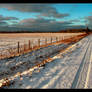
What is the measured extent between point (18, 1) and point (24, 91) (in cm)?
201

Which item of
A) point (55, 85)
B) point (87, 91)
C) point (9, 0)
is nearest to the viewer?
point (9, 0)

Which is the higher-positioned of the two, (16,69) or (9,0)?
(9,0)

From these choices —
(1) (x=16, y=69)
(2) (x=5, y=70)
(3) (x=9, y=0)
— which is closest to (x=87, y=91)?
(3) (x=9, y=0)

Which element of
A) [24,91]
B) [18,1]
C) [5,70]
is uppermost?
[18,1]

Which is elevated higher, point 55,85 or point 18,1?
point 18,1

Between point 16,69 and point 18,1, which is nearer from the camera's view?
point 18,1

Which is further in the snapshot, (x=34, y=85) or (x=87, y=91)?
(x=34, y=85)

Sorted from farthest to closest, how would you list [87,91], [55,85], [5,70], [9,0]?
[5,70], [55,85], [87,91], [9,0]

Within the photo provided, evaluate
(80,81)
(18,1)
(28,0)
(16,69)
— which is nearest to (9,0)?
(18,1)

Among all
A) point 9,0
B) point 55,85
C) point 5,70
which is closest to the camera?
point 9,0

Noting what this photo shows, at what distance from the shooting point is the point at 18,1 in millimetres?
1645

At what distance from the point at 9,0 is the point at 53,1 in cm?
76

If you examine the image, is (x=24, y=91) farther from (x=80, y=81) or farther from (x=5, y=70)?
(x=5, y=70)

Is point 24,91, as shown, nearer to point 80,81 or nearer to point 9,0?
point 9,0
